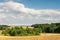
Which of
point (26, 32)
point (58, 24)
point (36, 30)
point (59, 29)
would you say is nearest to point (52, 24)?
point (58, 24)

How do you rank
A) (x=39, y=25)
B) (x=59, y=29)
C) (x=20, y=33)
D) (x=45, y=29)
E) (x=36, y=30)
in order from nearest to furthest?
(x=20, y=33)
(x=36, y=30)
(x=59, y=29)
(x=45, y=29)
(x=39, y=25)

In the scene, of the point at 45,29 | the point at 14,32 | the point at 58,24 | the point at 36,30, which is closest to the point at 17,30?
the point at 14,32

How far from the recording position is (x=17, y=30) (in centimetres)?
4175

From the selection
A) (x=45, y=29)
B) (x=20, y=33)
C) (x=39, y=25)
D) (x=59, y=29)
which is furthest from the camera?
(x=39, y=25)

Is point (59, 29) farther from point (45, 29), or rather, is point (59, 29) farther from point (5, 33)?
point (5, 33)

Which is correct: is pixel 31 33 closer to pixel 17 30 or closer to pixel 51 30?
pixel 17 30

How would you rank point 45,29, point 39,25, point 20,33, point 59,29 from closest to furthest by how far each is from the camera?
point 20,33 < point 59,29 < point 45,29 < point 39,25

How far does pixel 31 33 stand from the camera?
42.4 metres

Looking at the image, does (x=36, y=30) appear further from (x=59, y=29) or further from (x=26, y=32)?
(x=59, y=29)

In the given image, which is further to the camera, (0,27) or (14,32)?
(0,27)

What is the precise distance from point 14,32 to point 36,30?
5.82m

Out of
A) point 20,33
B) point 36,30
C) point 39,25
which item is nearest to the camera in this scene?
point 20,33

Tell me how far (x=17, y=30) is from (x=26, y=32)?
2108 mm

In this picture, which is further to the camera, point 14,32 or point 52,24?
point 52,24
